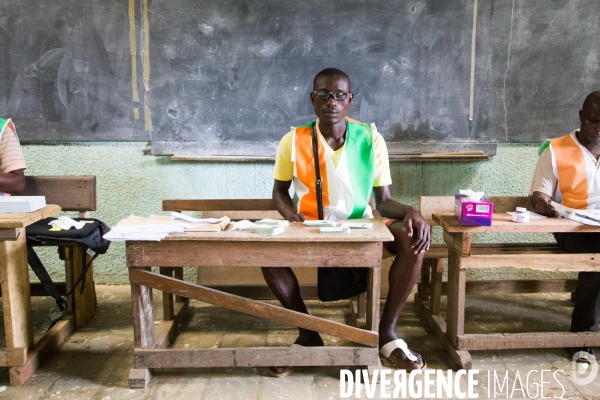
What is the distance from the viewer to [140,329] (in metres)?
2.60

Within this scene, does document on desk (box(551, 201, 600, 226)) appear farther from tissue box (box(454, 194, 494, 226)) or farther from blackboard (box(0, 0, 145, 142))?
blackboard (box(0, 0, 145, 142))

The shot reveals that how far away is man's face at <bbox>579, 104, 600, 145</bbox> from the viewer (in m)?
2.98

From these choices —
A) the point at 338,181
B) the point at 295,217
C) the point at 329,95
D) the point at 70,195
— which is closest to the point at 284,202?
the point at 295,217

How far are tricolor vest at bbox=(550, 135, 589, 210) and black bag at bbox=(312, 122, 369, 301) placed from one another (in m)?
1.40

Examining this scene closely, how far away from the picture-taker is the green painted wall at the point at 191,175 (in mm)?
3967

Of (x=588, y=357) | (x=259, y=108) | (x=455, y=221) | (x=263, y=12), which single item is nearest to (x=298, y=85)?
(x=259, y=108)

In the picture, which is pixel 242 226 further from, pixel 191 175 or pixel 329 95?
pixel 191 175

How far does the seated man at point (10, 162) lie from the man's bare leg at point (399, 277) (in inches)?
90.2

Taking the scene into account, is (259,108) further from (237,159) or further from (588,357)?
(588,357)

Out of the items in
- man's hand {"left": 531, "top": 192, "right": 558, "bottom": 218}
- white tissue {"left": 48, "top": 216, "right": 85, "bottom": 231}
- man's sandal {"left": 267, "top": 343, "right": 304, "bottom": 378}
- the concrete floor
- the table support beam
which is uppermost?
man's hand {"left": 531, "top": 192, "right": 558, "bottom": 218}

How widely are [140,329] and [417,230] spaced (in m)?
1.53

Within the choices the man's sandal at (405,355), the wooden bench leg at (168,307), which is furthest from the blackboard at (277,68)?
the man's sandal at (405,355)

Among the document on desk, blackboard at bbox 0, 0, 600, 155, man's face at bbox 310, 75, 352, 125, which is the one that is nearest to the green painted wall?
blackboard at bbox 0, 0, 600, 155

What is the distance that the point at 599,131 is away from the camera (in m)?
3.01
